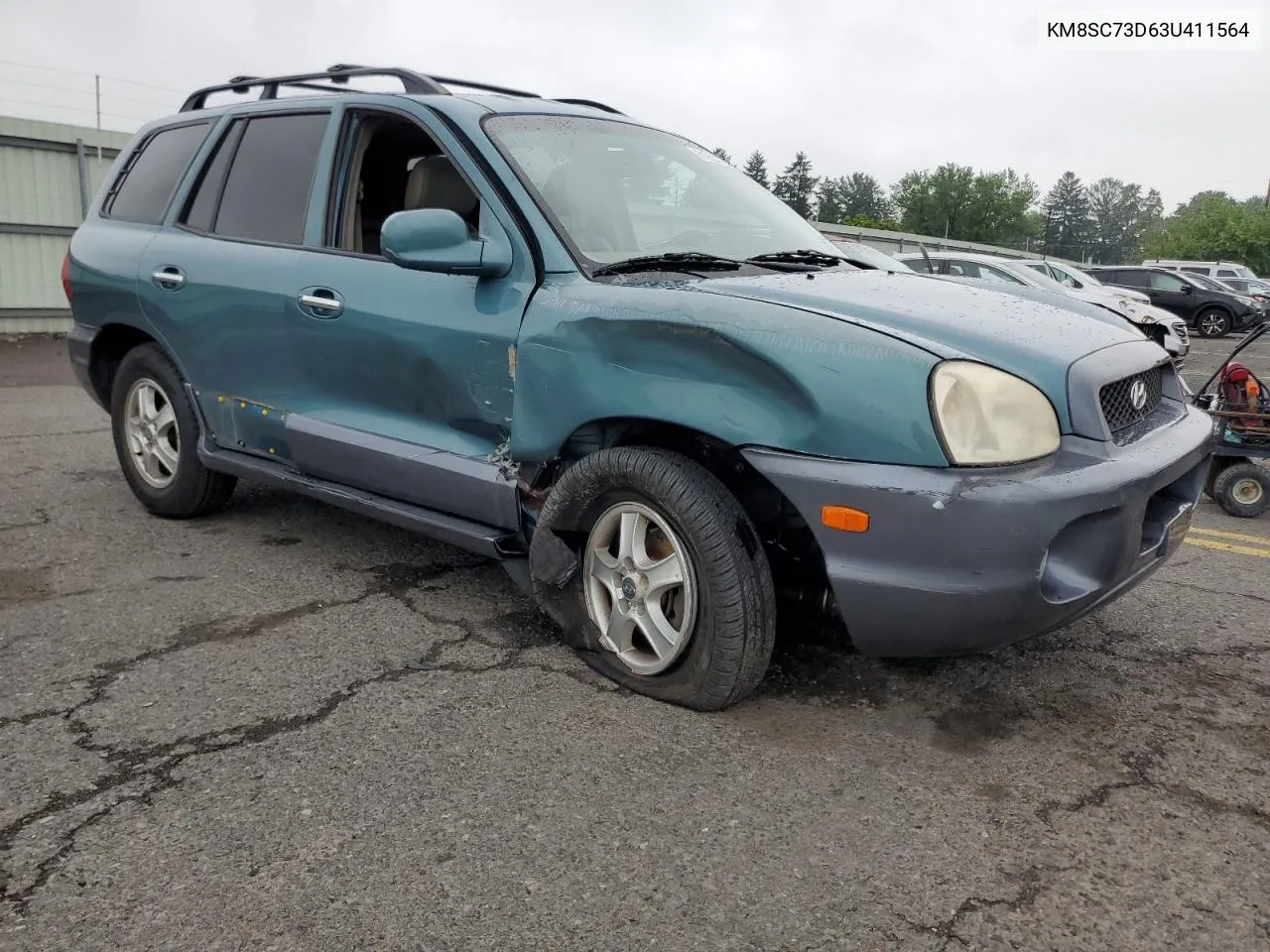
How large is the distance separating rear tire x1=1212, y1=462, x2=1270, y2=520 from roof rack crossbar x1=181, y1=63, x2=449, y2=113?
4640 millimetres

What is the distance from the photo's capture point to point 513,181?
327 cm

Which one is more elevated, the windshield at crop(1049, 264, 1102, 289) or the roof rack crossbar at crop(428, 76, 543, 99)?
the roof rack crossbar at crop(428, 76, 543, 99)

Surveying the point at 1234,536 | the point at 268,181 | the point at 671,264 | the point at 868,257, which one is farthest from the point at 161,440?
the point at 1234,536

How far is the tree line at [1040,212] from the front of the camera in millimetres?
74938

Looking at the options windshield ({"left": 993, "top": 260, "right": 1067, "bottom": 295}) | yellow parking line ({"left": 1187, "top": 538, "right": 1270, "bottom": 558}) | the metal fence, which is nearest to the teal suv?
yellow parking line ({"left": 1187, "top": 538, "right": 1270, "bottom": 558})

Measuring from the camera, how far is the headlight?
7.99ft

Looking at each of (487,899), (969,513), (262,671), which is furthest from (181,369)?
(969,513)

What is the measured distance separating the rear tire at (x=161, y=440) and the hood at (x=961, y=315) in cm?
267

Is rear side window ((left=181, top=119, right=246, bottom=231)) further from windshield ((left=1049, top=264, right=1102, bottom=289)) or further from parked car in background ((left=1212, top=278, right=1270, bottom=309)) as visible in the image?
parked car in background ((left=1212, top=278, right=1270, bottom=309))

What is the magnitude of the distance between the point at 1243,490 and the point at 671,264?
4163 millimetres

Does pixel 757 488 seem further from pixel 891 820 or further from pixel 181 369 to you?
pixel 181 369

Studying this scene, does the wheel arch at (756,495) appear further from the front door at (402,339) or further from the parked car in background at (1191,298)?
the parked car in background at (1191,298)

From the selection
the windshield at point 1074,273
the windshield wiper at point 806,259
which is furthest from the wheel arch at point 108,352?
the windshield at point 1074,273

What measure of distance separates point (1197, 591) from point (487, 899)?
328cm
